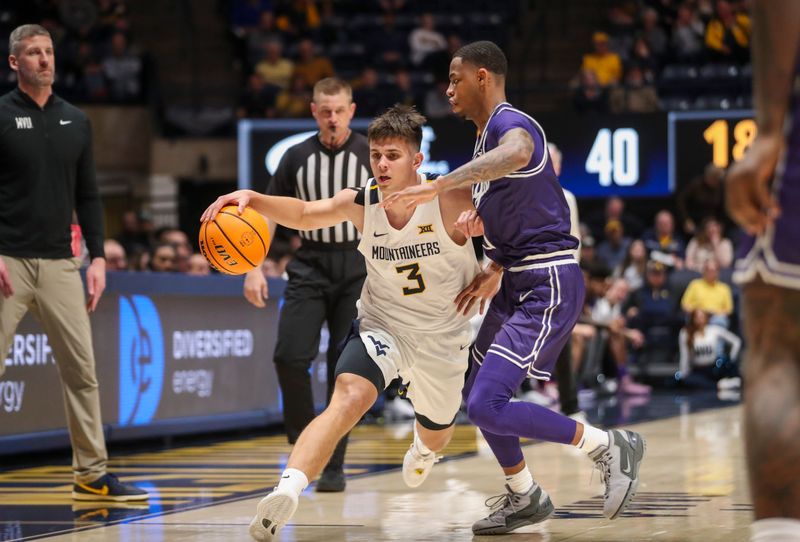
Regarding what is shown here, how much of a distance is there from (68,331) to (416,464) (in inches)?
75.8

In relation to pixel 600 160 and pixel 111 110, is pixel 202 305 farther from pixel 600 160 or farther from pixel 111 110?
pixel 111 110

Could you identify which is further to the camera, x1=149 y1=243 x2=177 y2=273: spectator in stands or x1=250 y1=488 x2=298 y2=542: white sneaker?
x1=149 y1=243 x2=177 y2=273: spectator in stands

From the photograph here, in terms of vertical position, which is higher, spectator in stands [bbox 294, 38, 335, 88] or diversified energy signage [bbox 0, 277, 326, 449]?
spectator in stands [bbox 294, 38, 335, 88]

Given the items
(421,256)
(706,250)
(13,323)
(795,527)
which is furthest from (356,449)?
(706,250)

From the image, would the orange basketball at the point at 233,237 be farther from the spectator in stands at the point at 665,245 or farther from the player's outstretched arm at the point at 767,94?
the spectator in stands at the point at 665,245

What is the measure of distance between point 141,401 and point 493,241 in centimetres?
468

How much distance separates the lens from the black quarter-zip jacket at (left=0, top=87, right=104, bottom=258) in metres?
6.59

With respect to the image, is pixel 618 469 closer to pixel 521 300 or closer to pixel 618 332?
pixel 521 300

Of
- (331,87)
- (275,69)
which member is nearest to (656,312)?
(275,69)

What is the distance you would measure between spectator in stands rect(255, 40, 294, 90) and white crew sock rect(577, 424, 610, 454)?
47.8 feet

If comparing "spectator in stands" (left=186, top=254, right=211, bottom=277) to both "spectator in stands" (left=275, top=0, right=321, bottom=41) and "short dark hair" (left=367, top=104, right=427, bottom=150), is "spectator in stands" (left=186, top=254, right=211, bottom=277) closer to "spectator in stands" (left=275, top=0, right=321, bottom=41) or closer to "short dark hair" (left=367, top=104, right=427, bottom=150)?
"short dark hair" (left=367, top=104, right=427, bottom=150)

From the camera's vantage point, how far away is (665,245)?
17.0m

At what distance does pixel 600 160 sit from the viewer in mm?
17000

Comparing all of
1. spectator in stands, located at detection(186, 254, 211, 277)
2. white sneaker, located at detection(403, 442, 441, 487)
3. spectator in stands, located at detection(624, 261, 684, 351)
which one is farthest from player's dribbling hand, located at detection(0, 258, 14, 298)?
spectator in stands, located at detection(624, 261, 684, 351)
